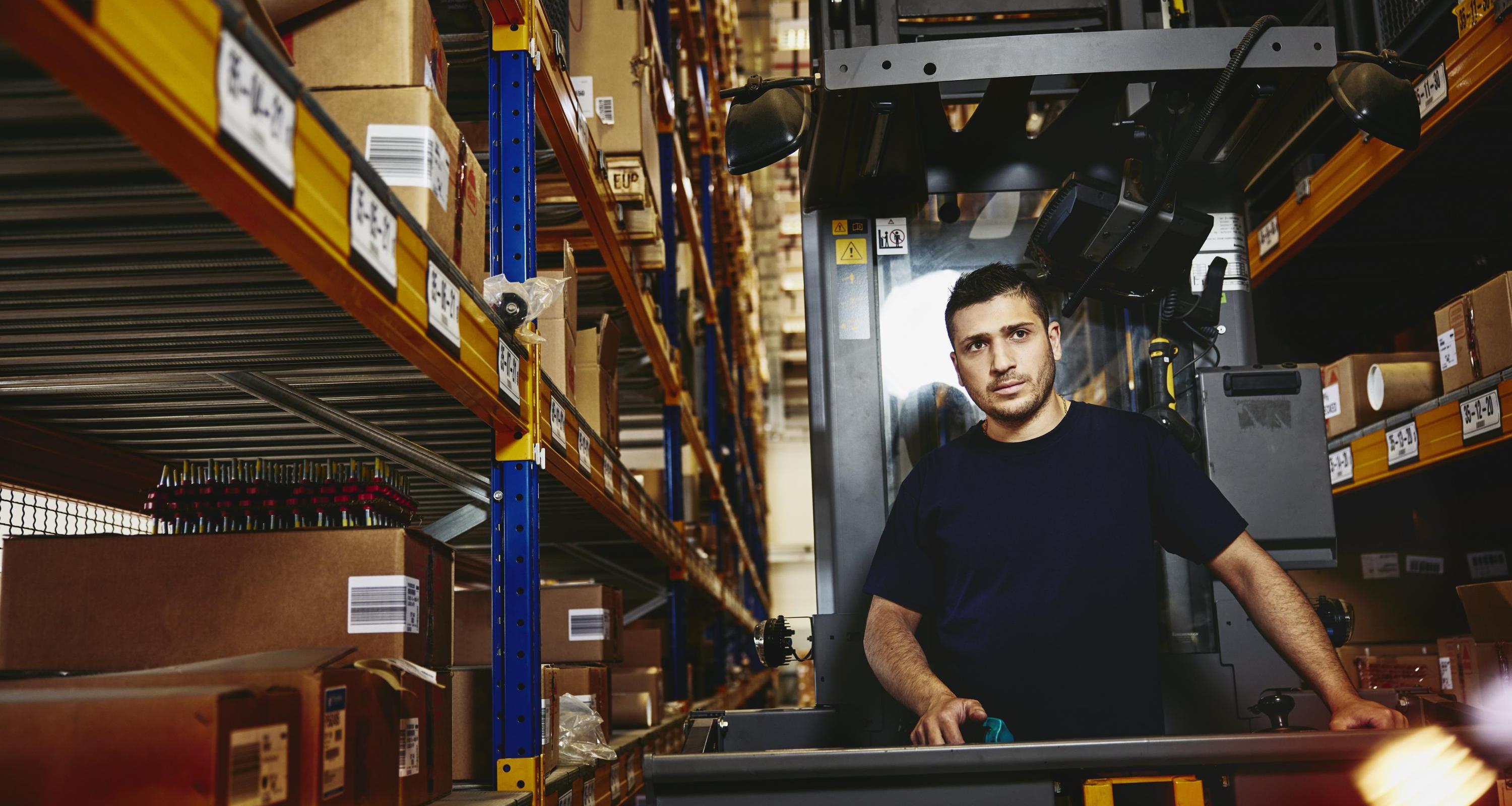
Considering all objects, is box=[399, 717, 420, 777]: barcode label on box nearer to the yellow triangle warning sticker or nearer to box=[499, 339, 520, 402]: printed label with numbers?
box=[499, 339, 520, 402]: printed label with numbers

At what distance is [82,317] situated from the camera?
5.54 feet

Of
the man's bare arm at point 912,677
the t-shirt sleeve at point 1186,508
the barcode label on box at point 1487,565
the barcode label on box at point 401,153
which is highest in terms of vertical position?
the barcode label on box at point 401,153

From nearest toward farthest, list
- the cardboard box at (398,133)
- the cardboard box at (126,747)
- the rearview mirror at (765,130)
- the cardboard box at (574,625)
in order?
the cardboard box at (126,747), the cardboard box at (398,133), the rearview mirror at (765,130), the cardboard box at (574,625)

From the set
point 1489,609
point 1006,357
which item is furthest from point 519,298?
point 1489,609

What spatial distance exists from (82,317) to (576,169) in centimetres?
164

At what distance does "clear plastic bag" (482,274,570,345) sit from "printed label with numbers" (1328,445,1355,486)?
3.09 meters

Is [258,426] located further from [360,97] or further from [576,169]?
[576,169]

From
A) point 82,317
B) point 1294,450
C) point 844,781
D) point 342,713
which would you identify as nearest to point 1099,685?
point 1294,450

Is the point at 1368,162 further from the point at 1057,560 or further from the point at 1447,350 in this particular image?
the point at 1057,560

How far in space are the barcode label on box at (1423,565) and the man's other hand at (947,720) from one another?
3294mm

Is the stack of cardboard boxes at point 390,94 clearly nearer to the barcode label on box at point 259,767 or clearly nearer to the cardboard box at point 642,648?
the barcode label on box at point 259,767

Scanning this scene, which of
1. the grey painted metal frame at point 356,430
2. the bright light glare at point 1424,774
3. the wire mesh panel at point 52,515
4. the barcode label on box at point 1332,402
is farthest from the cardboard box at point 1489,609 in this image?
the wire mesh panel at point 52,515

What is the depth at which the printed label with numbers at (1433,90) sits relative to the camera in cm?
299

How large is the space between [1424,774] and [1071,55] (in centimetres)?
136
